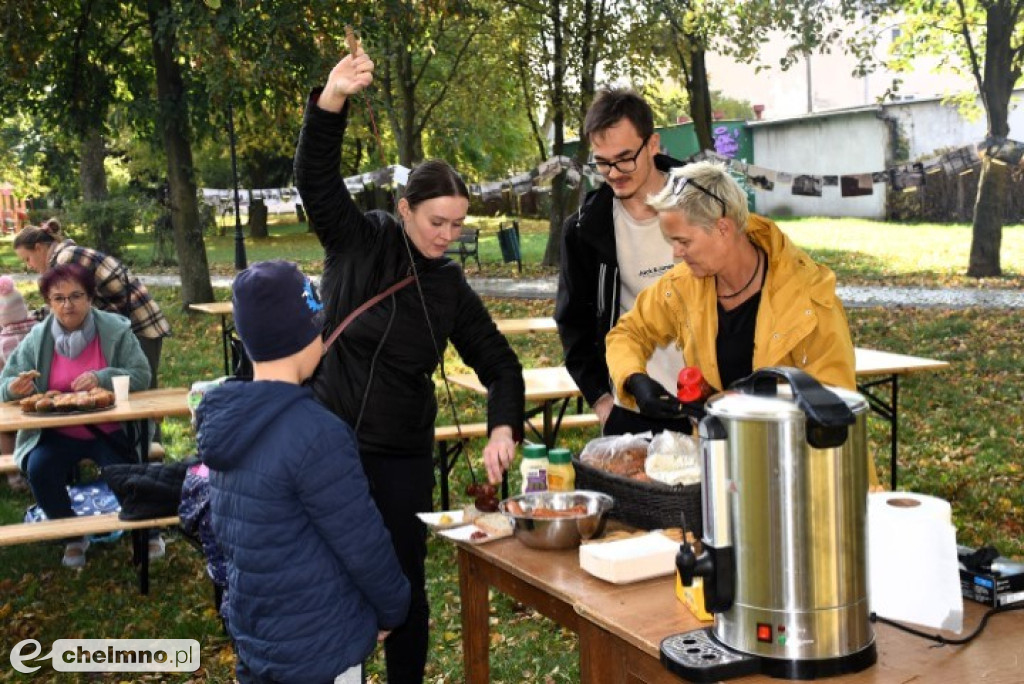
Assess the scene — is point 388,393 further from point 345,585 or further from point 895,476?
point 895,476

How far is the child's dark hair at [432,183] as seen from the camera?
330cm

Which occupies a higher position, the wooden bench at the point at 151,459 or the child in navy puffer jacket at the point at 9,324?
the child in navy puffer jacket at the point at 9,324

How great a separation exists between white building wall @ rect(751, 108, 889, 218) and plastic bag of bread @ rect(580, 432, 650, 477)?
89.0ft

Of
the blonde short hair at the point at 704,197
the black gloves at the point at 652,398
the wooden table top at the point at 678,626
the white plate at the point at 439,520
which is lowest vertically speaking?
the wooden table top at the point at 678,626

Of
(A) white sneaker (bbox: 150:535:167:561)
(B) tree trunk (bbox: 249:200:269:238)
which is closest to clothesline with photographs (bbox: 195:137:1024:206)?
(A) white sneaker (bbox: 150:535:167:561)

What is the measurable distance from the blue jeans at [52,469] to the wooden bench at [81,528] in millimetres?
378

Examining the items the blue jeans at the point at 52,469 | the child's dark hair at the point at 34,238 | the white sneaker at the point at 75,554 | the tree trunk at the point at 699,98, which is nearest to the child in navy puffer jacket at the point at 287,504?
the blue jeans at the point at 52,469

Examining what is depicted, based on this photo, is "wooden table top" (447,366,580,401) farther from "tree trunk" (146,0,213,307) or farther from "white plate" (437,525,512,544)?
"tree trunk" (146,0,213,307)

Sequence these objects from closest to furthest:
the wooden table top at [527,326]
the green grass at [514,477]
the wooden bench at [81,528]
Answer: the green grass at [514,477], the wooden bench at [81,528], the wooden table top at [527,326]

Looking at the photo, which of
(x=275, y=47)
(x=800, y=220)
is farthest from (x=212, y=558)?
(x=800, y=220)

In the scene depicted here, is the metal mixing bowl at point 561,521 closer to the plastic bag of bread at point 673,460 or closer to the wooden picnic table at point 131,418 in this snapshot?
the plastic bag of bread at point 673,460

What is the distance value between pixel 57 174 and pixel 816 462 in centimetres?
2547

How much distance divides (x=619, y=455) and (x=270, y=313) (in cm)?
110

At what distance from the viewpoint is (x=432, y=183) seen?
3.30m
